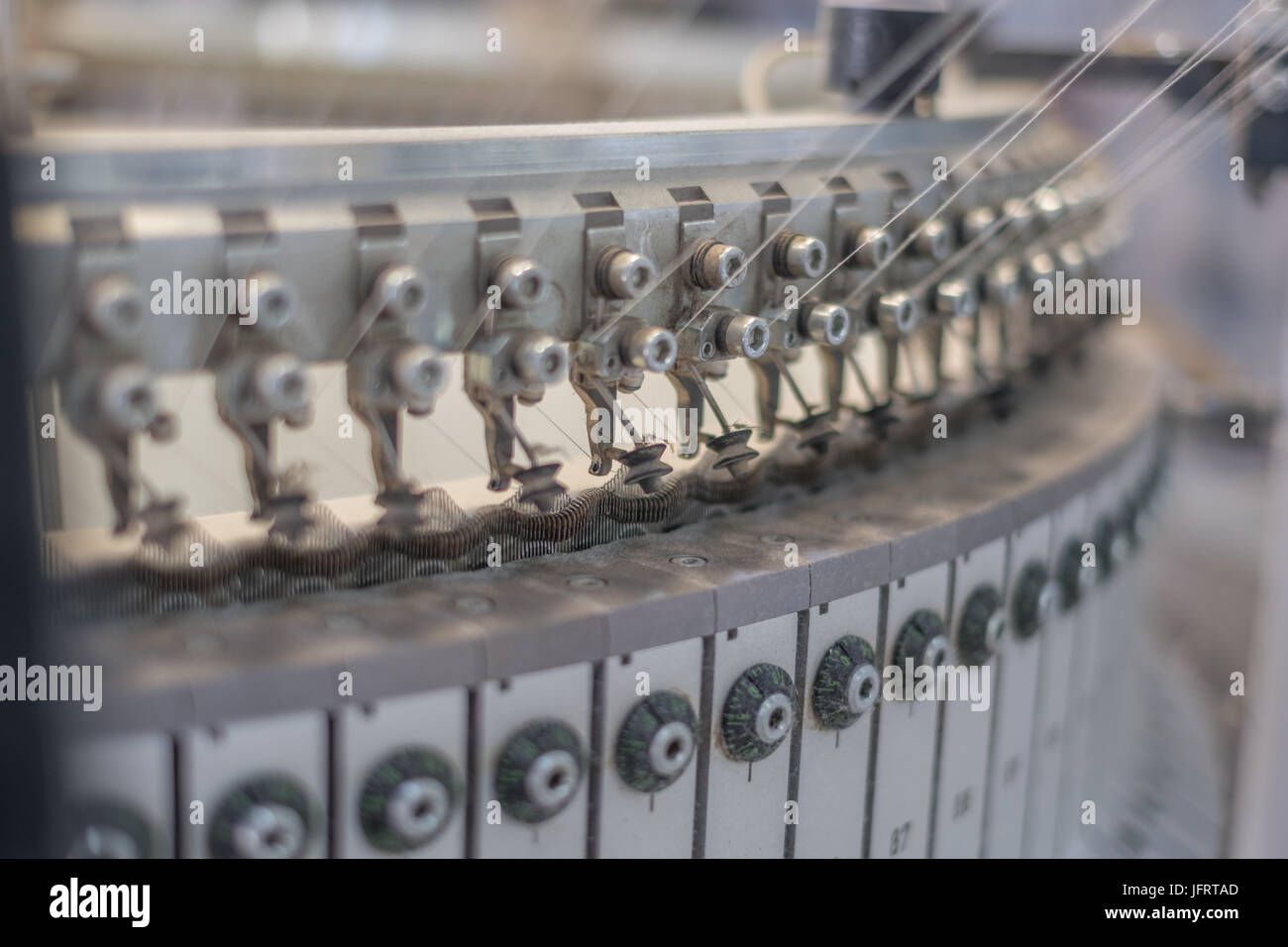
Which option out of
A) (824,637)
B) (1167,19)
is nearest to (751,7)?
(1167,19)

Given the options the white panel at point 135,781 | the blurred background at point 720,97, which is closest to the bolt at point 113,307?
the white panel at point 135,781

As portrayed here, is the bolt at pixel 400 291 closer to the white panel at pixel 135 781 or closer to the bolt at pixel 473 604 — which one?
the bolt at pixel 473 604

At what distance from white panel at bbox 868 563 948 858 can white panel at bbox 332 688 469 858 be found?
0.64 m

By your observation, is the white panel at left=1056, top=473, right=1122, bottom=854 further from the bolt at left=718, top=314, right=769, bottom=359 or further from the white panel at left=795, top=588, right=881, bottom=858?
the bolt at left=718, top=314, right=769, bottom=359

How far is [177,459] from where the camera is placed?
63.4 inches

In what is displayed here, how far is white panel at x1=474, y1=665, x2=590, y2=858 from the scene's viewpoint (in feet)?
4.83

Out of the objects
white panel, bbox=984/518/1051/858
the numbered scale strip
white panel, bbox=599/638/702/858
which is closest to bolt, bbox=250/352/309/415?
the numbered scale strip

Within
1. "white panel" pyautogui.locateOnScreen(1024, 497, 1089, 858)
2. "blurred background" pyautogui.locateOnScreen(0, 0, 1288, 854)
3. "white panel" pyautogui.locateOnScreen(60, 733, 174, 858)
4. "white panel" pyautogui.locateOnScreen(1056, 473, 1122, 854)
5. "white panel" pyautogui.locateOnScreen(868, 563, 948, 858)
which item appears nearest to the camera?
"white panel" pyautogui.locateOnScreen(60, 733, 174, 858)

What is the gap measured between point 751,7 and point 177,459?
5380mm

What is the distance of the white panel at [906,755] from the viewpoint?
185 cm

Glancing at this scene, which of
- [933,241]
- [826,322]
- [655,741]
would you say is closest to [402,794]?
[655,741]

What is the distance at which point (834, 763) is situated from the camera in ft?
5.97

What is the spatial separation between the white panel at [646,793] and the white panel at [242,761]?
1.09ft
